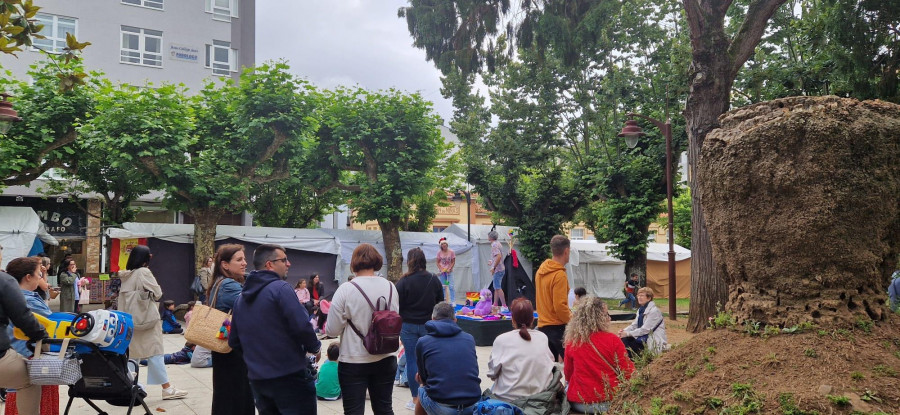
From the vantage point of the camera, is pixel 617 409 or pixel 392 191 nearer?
pixel 617 409

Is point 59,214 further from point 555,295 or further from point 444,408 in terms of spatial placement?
point 444,408

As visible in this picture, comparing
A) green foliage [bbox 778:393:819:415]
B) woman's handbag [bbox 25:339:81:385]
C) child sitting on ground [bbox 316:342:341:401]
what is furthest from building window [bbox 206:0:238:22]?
green foliage [bbox 778:393:819:415]

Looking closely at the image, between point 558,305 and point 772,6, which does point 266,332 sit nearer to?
point 558,305

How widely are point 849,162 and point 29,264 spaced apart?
6479 mm

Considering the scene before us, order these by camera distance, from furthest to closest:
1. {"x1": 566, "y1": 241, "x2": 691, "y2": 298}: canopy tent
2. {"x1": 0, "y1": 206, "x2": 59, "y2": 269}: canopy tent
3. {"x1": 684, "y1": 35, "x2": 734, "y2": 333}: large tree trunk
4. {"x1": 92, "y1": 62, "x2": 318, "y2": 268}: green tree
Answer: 1. {"x1": 566, "y1": 241, "x2": 691, "y2": 298}: canopy tent
2. {"x1": 0, "y1": 206, "x2": 59, "y2": 269}: canopy tent
3. {"x1": 92, "y1": 62, "x2": 318, "y2": 268}: green tree
4. {"x1": 684, "y1": 35, "x2": 734, "y2": 333}: large tree trunk

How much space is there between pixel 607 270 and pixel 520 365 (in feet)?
76.1

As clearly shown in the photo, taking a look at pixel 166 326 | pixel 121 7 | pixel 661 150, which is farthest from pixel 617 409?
pixel 121 7

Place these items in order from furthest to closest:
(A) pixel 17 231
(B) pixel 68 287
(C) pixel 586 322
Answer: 1. (A) pixel 17 231
2. (B) pixel 68 287
3. (C) pixel 586 322

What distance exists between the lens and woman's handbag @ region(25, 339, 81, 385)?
511cm

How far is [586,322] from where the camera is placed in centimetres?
548

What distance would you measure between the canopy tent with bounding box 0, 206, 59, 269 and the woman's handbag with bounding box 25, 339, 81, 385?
13890 mm

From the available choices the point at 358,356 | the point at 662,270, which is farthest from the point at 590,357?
the point at 662,270

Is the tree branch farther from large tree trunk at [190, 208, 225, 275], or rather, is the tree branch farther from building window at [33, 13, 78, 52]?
building window at [33, 13, 78, 52]

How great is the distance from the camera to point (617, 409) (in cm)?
399
